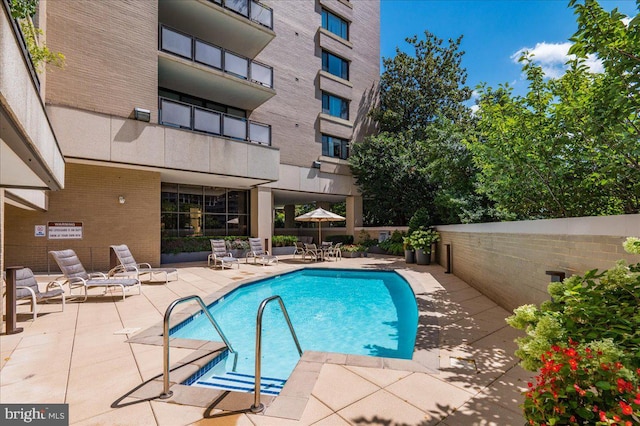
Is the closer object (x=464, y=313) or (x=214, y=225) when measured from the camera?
(x=464, y=313)

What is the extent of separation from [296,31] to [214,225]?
12.9m

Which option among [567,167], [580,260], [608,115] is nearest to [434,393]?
[580,260]

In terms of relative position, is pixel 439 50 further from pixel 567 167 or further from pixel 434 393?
pixel 434 393

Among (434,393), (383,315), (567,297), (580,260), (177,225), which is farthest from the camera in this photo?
(177,225)

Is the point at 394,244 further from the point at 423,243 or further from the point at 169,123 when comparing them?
the point at 169,123

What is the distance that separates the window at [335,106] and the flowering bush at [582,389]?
1965 centimetres

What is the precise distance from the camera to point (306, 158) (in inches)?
726

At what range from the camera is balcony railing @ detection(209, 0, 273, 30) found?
43.4 feet

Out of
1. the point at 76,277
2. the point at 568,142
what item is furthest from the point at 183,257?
the point at 568,142

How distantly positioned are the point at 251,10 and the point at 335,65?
785 cm

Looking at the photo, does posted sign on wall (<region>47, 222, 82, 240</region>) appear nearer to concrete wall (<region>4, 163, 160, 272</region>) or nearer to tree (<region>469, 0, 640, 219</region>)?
concrete wall (<region>4, 163, 160, 272</region>)

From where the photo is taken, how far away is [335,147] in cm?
2023

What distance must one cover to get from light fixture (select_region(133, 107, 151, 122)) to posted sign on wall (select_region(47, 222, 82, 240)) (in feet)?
14.3

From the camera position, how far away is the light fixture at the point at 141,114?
34.4ft
